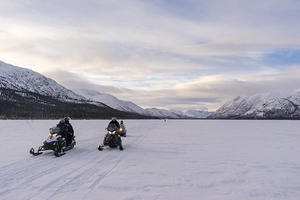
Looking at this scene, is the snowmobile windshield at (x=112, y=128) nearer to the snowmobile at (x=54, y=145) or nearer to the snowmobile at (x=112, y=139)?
the snowmobile at (x=112, y=139)

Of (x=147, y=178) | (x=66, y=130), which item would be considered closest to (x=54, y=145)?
(x=66, y=130)

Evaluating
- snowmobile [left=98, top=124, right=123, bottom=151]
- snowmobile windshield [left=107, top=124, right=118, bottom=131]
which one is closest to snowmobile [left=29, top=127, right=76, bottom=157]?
snowmobile [left=98, top=124, right=123, bottom=151]

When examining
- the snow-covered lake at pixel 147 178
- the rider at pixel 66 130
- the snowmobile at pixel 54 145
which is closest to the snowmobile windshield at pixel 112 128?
the rider at pixel 66 130

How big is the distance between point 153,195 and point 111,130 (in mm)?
8534

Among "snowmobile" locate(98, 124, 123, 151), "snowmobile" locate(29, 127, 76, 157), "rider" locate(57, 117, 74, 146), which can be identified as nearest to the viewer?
"snowmobile" locate(29, 127, 76, 157)

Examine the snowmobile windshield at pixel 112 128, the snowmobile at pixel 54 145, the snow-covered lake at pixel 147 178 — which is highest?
the snowmobile windshield at pixel 112 128

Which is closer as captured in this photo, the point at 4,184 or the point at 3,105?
the point at 4,184

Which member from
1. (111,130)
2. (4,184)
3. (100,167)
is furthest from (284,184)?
(111,130)

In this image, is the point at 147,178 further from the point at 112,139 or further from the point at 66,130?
the point at 66,130

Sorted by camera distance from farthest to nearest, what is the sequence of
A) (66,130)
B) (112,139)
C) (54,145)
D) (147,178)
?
(112,139) → (66,130) → (54,145) → (147,178)

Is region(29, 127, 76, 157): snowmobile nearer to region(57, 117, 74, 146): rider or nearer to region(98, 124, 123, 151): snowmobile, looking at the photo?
region(57, 117, 74, 146): rider

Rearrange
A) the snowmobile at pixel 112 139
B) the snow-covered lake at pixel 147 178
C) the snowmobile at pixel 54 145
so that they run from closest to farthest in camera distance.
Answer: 1. the snow-covered lake at pixel 147 178
2. the snowmobile at pixel 54 145
3. the snowmobile at pixel 112 139

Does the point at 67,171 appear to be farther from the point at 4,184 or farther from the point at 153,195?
the point at 153,195

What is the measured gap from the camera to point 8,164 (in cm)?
969
